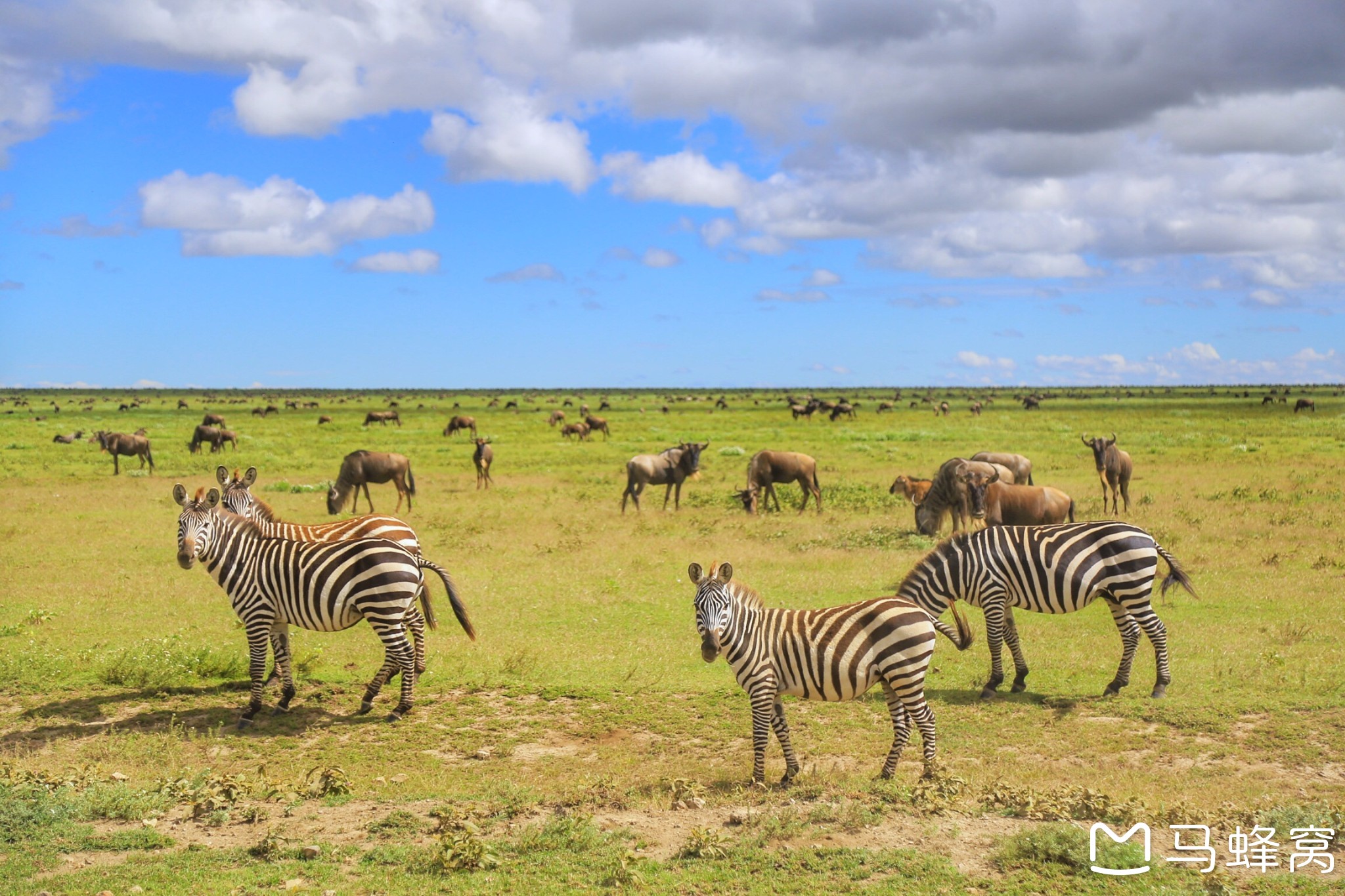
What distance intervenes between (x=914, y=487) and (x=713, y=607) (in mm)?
17793

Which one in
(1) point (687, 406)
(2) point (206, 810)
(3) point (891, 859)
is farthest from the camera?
(1) point (687, 406)

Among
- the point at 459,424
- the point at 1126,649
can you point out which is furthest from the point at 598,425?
the point at 1126,649

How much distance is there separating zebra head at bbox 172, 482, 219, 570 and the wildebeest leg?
34.1ft

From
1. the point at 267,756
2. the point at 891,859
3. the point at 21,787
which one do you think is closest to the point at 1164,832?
the point at 891,859

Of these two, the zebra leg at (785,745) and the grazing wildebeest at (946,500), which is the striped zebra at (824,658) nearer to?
the zebra leg at (785,745)

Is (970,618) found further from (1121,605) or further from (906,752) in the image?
(906,752)

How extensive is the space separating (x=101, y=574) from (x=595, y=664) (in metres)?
10.7

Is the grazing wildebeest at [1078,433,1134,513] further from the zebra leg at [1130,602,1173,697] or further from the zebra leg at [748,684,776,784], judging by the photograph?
the zebra leg at [748,684,776,784]

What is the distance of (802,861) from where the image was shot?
667 centimetres

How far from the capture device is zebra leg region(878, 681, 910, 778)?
8336mm

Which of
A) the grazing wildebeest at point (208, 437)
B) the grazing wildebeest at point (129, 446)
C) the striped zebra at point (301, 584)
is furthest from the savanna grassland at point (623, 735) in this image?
the grazing wildebeest at point (208, 437)

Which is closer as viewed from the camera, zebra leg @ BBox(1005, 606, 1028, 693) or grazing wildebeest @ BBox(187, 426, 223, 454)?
zebra leg @ BBox(1005, 606, 1028, 693)

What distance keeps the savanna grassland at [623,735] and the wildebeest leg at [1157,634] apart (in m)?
0.21

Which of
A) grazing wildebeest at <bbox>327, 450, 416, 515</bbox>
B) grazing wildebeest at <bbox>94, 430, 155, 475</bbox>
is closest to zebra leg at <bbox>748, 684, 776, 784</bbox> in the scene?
grazing wildebeest at <bbox>327, 450, 416, 515</bbox>
